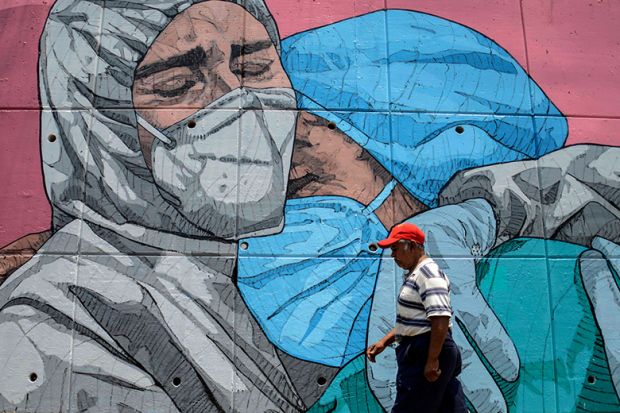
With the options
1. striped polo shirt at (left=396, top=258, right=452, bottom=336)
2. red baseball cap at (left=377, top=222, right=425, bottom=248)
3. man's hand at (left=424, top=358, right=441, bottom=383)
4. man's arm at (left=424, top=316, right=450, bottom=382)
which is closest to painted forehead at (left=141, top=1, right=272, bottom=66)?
red baseball cap at (left=377, top=222, right=425, bottom=248)

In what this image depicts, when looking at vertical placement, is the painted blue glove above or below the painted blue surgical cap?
below

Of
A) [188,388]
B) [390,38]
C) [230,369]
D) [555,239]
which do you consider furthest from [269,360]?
[390,38]

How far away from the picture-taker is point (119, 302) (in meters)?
4.77

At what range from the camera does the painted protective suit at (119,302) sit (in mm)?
A: 4664

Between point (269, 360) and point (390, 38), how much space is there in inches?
104

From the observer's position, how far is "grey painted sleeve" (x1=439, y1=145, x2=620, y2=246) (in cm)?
503

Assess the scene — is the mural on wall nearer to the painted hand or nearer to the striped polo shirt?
the painted hand

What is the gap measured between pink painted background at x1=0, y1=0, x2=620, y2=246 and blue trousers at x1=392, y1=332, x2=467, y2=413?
2.49 meters

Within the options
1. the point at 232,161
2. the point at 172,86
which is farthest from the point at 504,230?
the point at 172,86

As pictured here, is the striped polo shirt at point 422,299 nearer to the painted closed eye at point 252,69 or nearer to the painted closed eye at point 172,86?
the painted closed eye at point 252,69

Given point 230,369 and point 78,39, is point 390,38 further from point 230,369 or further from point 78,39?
point 230,369

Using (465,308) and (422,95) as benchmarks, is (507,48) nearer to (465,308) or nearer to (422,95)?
(422,95)

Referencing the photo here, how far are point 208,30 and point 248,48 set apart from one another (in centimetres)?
35

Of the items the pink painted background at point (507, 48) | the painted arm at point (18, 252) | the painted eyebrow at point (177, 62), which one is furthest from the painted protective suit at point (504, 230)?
the painted arm at point (18, 252)
